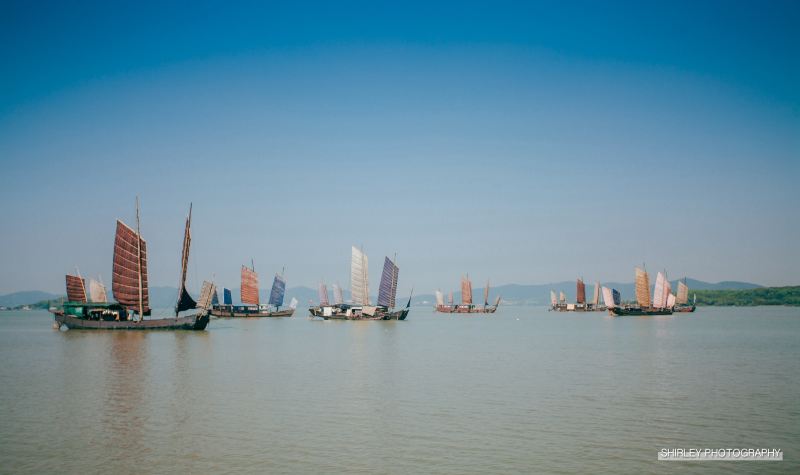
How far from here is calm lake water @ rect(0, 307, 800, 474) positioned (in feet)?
51.8

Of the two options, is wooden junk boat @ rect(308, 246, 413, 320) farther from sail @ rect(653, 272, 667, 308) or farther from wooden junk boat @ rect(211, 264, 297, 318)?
sail @ rect(653, 272, 667, 308)

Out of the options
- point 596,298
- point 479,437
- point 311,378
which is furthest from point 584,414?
point 596,298

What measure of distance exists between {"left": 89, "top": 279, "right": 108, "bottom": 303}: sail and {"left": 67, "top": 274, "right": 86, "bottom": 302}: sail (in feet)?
24.7

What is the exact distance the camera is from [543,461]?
15648 millimetres

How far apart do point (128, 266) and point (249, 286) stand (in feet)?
174

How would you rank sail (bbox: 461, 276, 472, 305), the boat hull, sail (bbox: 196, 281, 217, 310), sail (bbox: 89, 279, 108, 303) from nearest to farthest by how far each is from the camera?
the boat hull, sail (bbox: 89, 279, 108, 303), sail (bbox: 196, 281, 217, 310), sail (bbox: 461, 276, 472, 305)

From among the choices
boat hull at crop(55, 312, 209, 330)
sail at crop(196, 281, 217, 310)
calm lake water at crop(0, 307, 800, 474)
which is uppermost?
sail at crop(196, 281, 217, 310)

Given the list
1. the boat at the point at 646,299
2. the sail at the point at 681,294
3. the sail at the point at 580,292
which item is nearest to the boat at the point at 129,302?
the boat at the point at 646,299

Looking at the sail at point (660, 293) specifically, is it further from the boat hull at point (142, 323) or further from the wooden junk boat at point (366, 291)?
the boat hull at point (142, 323)

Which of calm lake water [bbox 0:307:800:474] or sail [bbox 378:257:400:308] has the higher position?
sail [bbox 378:257:400:308]

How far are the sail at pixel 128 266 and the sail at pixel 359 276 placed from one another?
3478cm

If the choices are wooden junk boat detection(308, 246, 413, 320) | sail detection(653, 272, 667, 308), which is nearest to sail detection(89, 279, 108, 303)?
wooden junk boat detection(308, 246, 413, 320)

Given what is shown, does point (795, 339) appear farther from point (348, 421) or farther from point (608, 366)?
point (348, 421)

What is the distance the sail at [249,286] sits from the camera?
4557 inches
